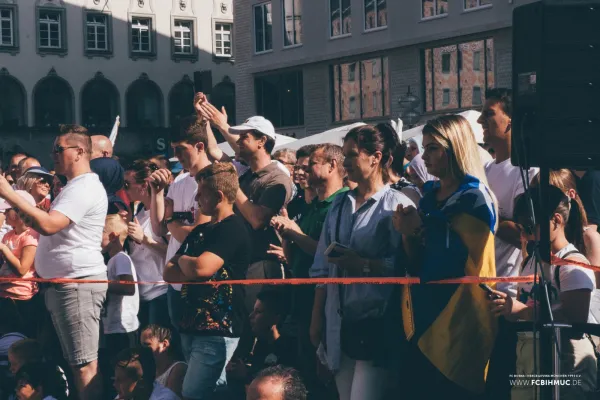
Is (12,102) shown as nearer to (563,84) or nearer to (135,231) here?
(135,231)

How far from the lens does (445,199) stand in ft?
18.1

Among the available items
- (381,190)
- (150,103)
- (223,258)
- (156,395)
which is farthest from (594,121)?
(150,103)

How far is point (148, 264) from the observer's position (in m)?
8.22

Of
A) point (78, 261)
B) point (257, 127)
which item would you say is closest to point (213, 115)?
point (257, 127)

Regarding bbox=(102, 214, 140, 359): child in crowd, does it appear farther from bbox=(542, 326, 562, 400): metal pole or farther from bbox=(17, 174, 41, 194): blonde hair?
bbox=(542, 326, 562, 400): metal pole

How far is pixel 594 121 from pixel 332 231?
1527mm

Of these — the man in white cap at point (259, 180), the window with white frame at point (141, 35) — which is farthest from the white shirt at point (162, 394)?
the window with white frame at point (141, 35)

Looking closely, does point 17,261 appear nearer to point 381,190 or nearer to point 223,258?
point 223,258

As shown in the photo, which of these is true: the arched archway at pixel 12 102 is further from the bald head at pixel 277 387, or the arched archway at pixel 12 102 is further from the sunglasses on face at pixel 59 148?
the bald head at pixel 277 387

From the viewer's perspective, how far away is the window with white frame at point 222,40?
5203 centimetres

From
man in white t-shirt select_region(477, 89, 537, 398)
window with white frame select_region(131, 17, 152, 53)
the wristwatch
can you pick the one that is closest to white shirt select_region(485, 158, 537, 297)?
man in white t-shirt select_region(477, 89, 537, 398)

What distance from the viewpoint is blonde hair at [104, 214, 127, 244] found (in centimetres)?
815

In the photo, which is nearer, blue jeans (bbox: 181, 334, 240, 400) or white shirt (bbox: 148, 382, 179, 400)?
blue jeans (bbox: 181, 334, 240, 400)

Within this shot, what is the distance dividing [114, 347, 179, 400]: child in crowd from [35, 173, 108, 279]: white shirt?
605mm
